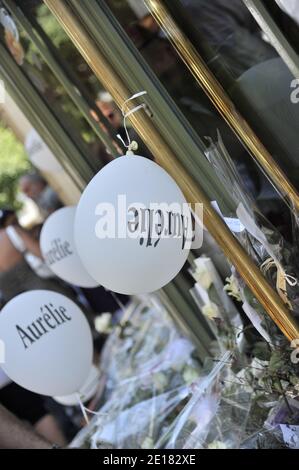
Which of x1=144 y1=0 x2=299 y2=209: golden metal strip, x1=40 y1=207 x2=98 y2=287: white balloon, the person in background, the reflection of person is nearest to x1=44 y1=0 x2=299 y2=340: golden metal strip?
x1=144 y1=0 x2=299 y2=209: golden metal strip

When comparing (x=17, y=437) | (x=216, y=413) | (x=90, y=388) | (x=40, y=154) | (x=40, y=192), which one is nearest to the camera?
(x=216, y=413)

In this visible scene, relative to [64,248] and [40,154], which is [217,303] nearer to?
[64,248]

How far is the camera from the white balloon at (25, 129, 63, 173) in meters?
3.09

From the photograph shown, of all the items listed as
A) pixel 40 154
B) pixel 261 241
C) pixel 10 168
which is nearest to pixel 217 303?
pixel 261 241

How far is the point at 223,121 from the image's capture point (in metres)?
2.00

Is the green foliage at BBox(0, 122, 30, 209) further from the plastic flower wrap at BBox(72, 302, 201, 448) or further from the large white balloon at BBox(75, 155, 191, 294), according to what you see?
the large white balloon at BBox(75, 155, 191, 294)

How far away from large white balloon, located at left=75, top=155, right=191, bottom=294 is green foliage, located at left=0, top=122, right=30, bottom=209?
2216 mm

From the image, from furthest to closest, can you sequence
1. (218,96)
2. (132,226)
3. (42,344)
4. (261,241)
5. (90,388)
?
(90,388) → (42,344) → (218,96) → (261,241) → (132,226)

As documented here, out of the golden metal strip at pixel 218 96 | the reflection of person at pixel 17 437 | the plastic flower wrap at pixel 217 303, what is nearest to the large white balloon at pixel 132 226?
the golden metal strip at pixel 218 96

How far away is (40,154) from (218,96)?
58.2 inches

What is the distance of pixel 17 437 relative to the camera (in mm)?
2672

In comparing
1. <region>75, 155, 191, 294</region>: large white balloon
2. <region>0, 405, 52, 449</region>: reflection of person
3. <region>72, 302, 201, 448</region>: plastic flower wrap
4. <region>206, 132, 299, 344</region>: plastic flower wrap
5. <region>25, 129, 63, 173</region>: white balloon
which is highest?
<region>25, 129, 63, 173</region>: white balloon

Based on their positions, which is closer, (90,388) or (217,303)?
(217,303)
